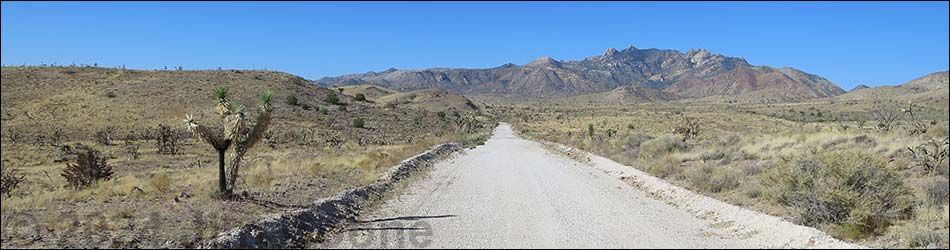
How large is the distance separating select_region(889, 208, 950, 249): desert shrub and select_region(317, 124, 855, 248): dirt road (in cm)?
89

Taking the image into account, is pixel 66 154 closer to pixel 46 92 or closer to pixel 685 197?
pixel 46 92

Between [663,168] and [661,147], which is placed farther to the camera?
[661,147]

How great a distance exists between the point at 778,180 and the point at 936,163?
5.26 metres

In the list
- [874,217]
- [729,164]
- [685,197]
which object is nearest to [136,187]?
[685,197]

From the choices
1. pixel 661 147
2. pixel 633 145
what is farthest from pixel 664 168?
pixel 633 145

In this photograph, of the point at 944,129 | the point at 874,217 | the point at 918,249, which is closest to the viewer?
the point at 918,249

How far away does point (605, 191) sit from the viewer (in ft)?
54.6

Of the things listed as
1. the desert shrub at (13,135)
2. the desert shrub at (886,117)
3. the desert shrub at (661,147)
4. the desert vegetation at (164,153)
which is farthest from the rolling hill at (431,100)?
the desert shrub at (661,147)

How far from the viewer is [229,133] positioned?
13.2 meters

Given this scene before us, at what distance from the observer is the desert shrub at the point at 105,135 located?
41.2m

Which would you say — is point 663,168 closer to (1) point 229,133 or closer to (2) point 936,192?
(2) point 936,192

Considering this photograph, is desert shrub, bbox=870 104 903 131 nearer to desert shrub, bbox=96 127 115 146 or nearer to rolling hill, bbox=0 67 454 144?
rolling hill, bbox=0 67 454 144

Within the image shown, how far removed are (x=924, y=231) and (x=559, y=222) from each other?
5616mm

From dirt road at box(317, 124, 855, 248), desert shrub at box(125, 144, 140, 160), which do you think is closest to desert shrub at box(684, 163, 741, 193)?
dirt road at box(317, 124, 855, 248)
